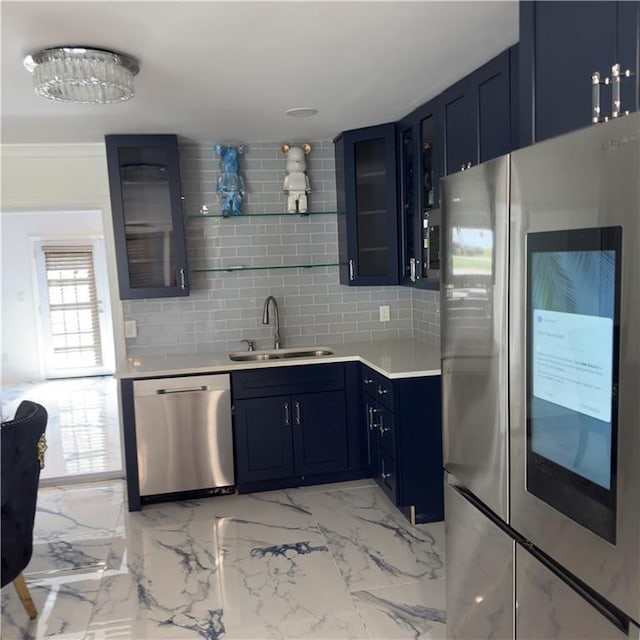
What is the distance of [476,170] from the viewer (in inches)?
62.1

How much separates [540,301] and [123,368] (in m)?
2.87

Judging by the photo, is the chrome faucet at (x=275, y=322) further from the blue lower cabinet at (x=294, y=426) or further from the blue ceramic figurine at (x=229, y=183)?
the blue ceramic figurine at (x=229, y=183)

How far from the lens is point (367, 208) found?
3865 mm

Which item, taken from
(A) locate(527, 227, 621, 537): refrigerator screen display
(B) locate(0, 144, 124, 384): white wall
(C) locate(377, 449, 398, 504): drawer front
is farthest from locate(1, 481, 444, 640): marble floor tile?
(A) locate(527, 227, 621, 537): refrigerator screen display

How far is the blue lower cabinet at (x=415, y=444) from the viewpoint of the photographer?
10.3ft

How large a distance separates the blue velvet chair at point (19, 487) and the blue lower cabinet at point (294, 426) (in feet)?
4.31

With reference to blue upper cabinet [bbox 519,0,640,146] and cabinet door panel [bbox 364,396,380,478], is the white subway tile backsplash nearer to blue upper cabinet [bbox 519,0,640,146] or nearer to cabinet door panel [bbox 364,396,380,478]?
cabinet door panel [bbox 364,396,380,478]

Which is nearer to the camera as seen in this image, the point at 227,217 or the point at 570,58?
the point at 570,58

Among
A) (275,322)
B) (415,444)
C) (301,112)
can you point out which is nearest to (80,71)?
(301,112)

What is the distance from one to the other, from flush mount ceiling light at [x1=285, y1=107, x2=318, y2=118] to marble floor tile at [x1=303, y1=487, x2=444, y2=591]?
228 centimetres

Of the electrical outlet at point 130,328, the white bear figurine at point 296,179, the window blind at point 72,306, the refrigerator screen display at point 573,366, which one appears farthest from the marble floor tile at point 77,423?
the refrigerator screen display at point 573,366

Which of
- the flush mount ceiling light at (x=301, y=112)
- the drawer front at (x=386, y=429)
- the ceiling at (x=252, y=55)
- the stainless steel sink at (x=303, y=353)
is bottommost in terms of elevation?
the drawer front at (x=386, y=429)

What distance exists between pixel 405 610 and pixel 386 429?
105 cm

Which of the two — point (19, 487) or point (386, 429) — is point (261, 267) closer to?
point (386, 429)
